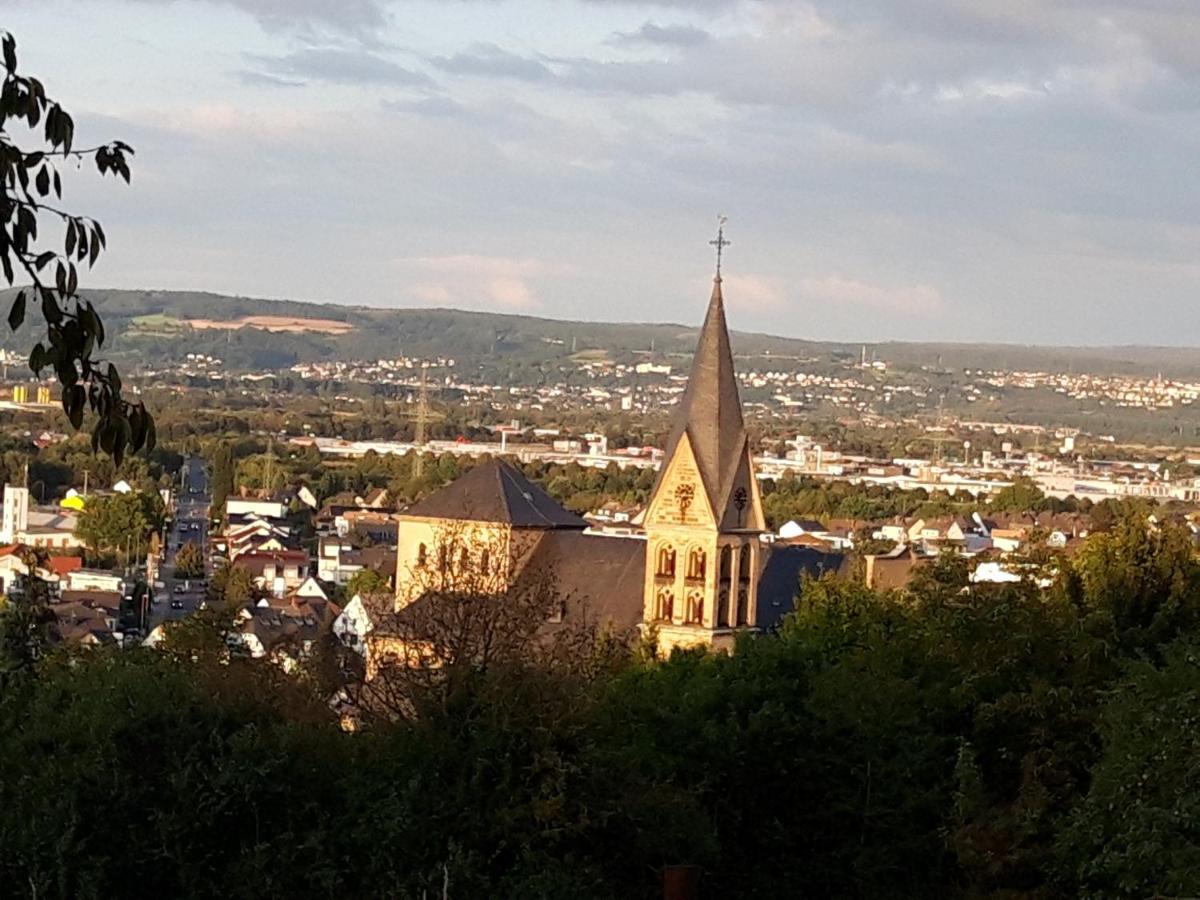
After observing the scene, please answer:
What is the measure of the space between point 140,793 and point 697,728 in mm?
6998

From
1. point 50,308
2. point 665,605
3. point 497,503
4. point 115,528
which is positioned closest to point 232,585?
point 115,528

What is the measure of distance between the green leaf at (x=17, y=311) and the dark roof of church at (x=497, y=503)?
131 feet

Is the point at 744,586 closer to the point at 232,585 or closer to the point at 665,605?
the point at 665,605

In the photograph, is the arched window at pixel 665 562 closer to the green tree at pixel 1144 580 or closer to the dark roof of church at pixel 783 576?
the dark roof of church at pixel 783 576

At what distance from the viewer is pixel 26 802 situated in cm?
1894

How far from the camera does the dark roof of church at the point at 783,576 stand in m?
47.8

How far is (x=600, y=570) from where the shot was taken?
1832 inches

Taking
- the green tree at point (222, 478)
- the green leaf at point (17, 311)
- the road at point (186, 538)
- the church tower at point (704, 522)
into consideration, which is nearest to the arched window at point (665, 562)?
the church tower at point (704, 522)

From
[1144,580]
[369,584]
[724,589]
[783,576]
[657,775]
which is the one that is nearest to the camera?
[657,775]

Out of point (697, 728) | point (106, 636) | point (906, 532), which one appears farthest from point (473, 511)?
point (906, 532)

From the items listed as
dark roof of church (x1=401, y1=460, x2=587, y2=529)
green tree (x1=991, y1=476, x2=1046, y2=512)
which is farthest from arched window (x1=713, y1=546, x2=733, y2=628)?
green tree (x1=991, y1=476, x2=1046, y2=512)

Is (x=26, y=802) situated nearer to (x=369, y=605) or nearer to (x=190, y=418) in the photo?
(x=369, y=605)

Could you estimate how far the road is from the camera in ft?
223

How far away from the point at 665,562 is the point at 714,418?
3127 millimetres
